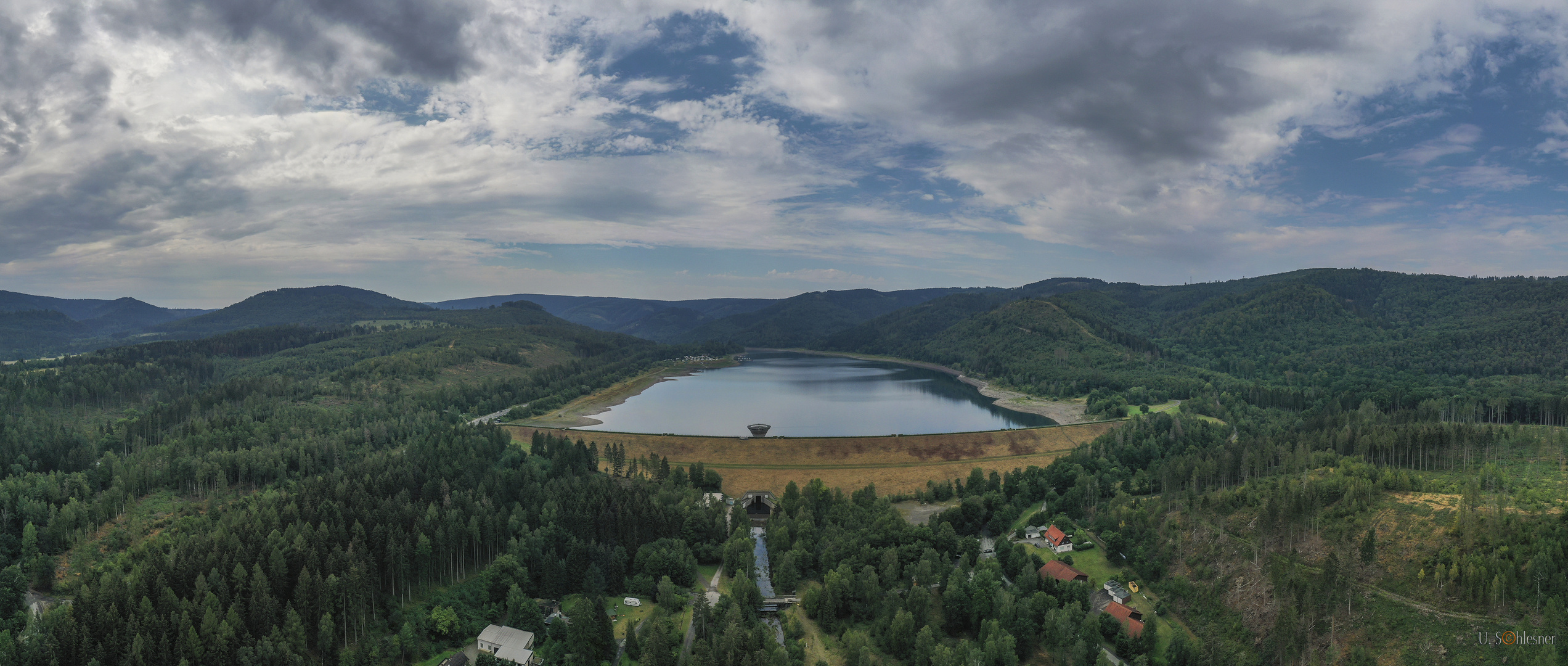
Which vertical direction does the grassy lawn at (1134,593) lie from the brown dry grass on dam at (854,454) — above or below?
below

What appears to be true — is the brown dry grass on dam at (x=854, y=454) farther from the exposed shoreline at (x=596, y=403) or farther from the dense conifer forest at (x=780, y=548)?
the exposed shoreline at (x=596, y=403)

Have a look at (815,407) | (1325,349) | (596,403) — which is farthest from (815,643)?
(1325,349)

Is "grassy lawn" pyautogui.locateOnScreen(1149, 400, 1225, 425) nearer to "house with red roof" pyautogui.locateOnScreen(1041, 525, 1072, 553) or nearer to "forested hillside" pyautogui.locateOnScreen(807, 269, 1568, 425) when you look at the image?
"forested hillside" pyautogui.locateOnScreen(807, 269, 1568, 425)

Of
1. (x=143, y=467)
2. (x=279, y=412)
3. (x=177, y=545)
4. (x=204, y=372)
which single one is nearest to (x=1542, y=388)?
(x=177, y=545)

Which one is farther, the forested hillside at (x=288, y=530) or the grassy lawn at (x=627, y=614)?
the grassy lawn at (x=627, y=614)

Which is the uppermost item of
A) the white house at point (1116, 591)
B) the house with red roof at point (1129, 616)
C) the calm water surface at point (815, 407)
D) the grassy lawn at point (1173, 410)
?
the grassy lawn at point (1173, 410)

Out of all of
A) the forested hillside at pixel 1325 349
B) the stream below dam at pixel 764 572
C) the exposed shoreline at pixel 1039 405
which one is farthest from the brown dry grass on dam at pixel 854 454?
the forested hillside at pixel 1325 349

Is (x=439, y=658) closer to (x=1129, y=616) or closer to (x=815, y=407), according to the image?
(x=1129, y=616)

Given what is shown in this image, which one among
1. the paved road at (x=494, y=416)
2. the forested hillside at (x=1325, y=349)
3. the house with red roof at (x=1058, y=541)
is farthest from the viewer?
the paved road at (x=494, y=416)
